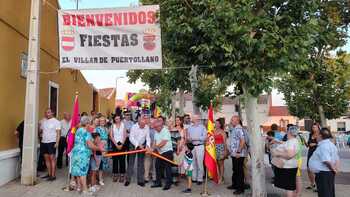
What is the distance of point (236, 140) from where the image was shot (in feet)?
30.8

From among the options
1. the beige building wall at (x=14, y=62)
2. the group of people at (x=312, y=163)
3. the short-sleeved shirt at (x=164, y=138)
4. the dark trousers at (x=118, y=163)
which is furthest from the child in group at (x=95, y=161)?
the group of people at (x=312, y=163)

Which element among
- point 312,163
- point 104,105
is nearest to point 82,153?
point 312,163

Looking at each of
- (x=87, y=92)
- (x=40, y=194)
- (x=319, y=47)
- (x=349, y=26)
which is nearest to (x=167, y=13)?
(x=319, y=47)

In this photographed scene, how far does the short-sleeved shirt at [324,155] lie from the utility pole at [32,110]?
20.8ft

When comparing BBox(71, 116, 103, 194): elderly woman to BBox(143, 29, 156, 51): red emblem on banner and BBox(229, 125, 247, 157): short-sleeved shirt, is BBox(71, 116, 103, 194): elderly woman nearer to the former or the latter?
BBox(143, 29, 156, 51): red emblem on banner

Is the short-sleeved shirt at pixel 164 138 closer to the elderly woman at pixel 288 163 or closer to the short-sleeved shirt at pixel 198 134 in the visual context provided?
the short-sleeved shirt at pixel 198 134

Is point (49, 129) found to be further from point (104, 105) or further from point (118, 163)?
point (104, 105)

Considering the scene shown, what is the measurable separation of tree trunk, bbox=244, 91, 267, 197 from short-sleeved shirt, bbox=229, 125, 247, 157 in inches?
18.7

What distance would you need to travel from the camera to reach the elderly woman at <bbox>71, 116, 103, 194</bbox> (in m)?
8.82

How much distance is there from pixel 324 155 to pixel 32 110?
260 inches

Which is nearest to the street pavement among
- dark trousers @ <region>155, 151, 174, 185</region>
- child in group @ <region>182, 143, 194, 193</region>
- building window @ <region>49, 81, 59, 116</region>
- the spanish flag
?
child in group @ <region>182, 143, 194, 193</region>

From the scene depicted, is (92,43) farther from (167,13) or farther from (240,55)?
(240,55)

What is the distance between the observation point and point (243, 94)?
8938mm

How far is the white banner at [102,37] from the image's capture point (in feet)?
32.7
